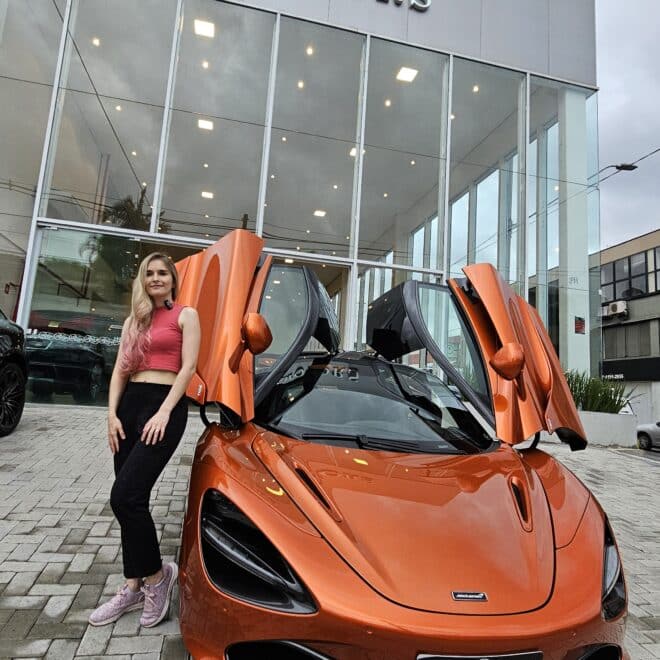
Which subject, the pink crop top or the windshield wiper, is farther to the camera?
the windshield wiper

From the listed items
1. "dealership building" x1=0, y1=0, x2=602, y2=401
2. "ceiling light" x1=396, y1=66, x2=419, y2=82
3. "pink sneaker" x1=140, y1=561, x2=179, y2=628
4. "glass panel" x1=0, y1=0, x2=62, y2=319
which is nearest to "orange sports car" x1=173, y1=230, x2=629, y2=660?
"pink sneaker" x1=140, y1=561, x2=179, y2=628

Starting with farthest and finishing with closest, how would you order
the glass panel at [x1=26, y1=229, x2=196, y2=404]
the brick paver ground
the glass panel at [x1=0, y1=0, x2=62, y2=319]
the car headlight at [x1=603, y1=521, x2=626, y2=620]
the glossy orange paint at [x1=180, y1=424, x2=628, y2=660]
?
the glass panel at [x1=0, y1=0, x2=62, y2=319], the glass panel at [x1=26, y1=229, x2=196, y2=404], the brick paver ground, the car headlight at [x1=603, y1=521, x2=626, y2=620], the glossy orange paint at [x1=180, y1=424, x2=628, y2=660]

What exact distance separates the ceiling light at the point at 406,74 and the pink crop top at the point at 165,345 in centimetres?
999

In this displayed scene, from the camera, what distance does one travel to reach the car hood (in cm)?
141

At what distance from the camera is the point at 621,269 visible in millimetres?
32438

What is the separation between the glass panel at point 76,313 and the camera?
796 cm

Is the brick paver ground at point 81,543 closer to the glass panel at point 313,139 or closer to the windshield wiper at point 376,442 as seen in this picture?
the windshield wiper at point 376,442

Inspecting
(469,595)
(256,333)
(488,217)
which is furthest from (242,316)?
(488,217)

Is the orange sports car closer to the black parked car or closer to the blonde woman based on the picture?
the blonde woman

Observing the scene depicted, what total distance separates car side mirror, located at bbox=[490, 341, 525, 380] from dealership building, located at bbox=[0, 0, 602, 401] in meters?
6.57

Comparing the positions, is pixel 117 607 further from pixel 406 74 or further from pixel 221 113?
pixel 406 74

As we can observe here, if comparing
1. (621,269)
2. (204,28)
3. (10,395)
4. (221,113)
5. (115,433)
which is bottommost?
(10,395)

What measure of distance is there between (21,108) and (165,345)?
9.13 metres

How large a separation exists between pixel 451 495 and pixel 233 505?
84 centimetres
